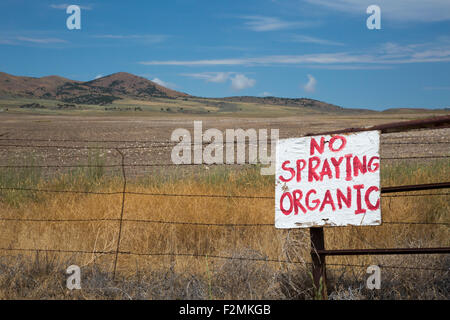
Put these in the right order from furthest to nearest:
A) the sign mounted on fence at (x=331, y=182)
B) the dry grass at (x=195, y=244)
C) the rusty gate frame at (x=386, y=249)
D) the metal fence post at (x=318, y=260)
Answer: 1. the dry grass at (x=195, y=244)
2. the metal fence post at (x=318, y=260)
3. the sign mounted on fence at (x=331, y=182)
4. the rusty gate frame at (x=386, y=249)

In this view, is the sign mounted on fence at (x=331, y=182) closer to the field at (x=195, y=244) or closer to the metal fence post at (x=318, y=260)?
the metal fence post at (x=318, y=260)

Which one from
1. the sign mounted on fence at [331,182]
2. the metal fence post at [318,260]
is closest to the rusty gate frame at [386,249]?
the metal fence post at [318,260]

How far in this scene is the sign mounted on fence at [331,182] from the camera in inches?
150

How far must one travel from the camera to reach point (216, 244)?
5609 mm

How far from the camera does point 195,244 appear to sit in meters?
5.70

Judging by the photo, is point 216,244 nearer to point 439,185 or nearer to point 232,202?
point 232,202

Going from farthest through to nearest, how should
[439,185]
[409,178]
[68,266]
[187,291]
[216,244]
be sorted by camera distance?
1. [409,178]
2. [216,244]
3. [68,266]
4. [187,291]
5. [439,185]

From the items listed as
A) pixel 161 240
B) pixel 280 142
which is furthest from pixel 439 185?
pixel 161 240

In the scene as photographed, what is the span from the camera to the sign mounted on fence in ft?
12.5

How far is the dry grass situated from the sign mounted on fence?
59 centimetres

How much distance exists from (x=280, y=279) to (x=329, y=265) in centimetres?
76

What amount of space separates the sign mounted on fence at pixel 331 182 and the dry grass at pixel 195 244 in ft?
1.95

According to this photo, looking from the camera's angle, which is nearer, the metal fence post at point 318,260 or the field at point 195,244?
the metal fence post at point 318,260
